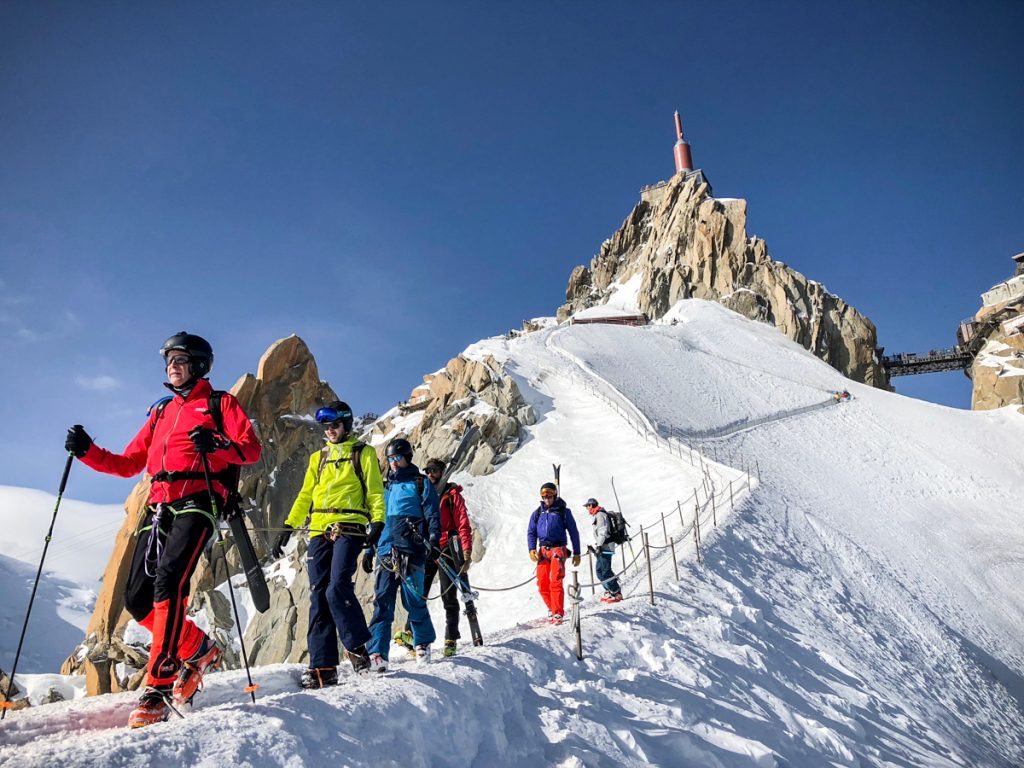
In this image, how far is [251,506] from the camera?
52.5ft

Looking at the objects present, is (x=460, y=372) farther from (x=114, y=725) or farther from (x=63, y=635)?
(x=63, y=635)

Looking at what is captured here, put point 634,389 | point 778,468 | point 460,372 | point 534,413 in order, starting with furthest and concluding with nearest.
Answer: point 634,389 < point 460,372 < point 534,413 < point 778,468

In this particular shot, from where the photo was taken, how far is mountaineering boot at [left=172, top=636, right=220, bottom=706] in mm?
3779

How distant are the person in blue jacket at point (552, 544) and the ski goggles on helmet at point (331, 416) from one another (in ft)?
14.1

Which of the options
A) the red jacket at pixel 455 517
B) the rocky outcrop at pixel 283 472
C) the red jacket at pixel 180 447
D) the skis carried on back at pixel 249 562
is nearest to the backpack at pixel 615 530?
the red jacket at pixel 455 517

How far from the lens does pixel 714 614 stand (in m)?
8.74

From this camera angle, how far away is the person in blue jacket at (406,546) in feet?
19.0

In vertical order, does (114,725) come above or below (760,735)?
above

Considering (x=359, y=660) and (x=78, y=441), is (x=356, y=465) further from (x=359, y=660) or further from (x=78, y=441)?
(x=78, y=441)

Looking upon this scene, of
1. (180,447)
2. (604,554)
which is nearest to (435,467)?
(180,447)

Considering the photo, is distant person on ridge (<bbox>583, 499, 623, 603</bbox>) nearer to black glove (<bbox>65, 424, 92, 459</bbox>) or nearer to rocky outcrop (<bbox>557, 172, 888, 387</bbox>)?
black glove (<bbox>65, 424, 92, 459</bbox>)

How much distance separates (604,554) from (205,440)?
733 cm

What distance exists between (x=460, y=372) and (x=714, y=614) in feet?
81.5

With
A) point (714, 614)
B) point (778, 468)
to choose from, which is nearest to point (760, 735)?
point (714, 614)
